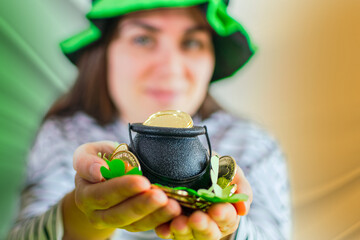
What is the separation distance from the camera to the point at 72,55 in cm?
84

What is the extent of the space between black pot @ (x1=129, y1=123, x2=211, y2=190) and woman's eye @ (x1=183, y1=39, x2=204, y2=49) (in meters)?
0.45

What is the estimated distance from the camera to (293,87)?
2.72ft

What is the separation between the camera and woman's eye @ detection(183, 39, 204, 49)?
0.80 metres

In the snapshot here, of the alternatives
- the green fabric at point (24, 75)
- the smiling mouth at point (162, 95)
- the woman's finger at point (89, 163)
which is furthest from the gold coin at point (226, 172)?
the green fabric at point (24, 75)

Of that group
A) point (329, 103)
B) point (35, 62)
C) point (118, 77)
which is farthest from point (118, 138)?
point (329, 103)

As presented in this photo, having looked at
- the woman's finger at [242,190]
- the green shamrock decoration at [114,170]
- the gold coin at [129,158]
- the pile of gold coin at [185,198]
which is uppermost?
the green shamrock decoration at [114,170]

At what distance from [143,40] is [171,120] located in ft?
1.41

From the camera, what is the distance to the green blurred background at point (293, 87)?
2.68 feet

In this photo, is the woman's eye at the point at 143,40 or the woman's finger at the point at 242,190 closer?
the woman's finger at the point at 242,190

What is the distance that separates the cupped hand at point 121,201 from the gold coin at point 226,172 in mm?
76

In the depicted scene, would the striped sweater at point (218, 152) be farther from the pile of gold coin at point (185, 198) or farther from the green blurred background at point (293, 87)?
the pile of gold coin at point (185, 198)

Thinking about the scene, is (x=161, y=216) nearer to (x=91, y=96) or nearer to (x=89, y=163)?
(x=89, y=163)

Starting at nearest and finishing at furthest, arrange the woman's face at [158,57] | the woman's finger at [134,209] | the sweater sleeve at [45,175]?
the woman's finger at [134,209] < the sweater sleeve at [45,175] < the woman's face at [158,57]

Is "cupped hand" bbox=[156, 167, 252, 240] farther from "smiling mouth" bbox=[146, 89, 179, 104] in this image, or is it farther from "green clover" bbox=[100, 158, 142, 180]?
"smiling mouth" bbox=[146, 89, 179, 104]
